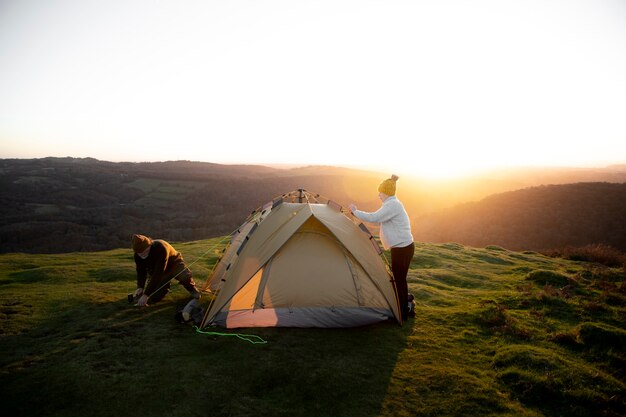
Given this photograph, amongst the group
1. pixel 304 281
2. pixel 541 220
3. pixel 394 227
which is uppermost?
pixel 394 227

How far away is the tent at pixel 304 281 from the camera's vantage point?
7.52 meters

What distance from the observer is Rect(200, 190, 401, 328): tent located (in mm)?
7516

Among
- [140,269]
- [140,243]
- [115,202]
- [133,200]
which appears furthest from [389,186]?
[133,200]

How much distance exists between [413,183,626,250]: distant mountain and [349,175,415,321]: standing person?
3617 cm

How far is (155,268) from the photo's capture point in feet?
27.2

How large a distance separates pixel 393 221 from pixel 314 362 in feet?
11.7

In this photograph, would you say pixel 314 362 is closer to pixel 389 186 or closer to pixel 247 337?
pixel 247 337

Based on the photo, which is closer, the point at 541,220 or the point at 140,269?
the point at 140,269

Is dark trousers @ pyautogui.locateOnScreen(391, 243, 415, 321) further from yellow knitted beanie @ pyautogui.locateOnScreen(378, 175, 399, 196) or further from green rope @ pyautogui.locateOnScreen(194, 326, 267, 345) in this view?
green rope @ pyautogui.locateOnScreen(194, 326, 267, 345)

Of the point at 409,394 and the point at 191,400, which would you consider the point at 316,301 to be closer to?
the point at 409,394

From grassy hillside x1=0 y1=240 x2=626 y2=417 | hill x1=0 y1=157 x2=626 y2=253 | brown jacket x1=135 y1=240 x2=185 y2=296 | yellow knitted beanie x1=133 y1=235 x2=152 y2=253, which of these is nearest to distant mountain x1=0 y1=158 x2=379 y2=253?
hill x1=0 y1=157 x2=626 y2=253

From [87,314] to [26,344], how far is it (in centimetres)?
154

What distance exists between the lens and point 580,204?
4169cm

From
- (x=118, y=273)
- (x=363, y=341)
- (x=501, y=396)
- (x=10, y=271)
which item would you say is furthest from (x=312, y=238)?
(x=10, y=271)
